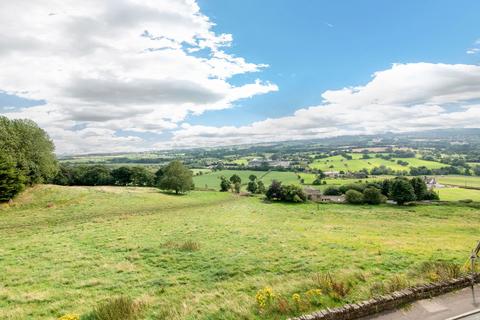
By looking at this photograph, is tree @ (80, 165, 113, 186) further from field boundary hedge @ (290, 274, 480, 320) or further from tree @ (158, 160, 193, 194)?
field boundary hedge @ (290, 274, 480, 320)

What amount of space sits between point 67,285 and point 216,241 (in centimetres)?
1252

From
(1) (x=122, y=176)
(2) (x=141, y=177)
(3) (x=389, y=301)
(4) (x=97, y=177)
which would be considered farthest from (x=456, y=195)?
(4) (x=97, y=177)

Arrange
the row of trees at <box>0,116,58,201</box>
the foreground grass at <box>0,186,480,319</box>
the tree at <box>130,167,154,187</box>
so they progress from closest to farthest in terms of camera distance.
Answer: the foreground grass at <box>0,186,480,319</box> → the row of trees at <box>0,116,58,201</box> → the tree at <box>130,167,154,187</box>

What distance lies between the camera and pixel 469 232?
33.1m

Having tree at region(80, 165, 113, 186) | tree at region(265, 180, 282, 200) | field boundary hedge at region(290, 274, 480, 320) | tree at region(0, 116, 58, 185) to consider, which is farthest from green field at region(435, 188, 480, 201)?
tree at region(80, 165, 113, 186)

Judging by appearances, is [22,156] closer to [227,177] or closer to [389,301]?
[389,301]

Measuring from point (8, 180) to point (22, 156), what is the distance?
8.91 m

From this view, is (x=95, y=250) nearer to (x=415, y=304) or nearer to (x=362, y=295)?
(x=362, y=295)

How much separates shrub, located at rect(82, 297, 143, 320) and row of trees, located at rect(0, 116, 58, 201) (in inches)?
1691

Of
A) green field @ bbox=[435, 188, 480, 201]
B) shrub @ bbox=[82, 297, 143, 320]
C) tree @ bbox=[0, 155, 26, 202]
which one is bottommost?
green field @ bbox=[435, 188, 480, 201]

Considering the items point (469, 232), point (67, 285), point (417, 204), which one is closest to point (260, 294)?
point (67, 285)

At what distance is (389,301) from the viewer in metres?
10.1

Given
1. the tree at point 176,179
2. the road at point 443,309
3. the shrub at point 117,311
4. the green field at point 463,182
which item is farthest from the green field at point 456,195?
the shrub at point 117,311

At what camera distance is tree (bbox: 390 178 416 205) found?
6644 centimetres
